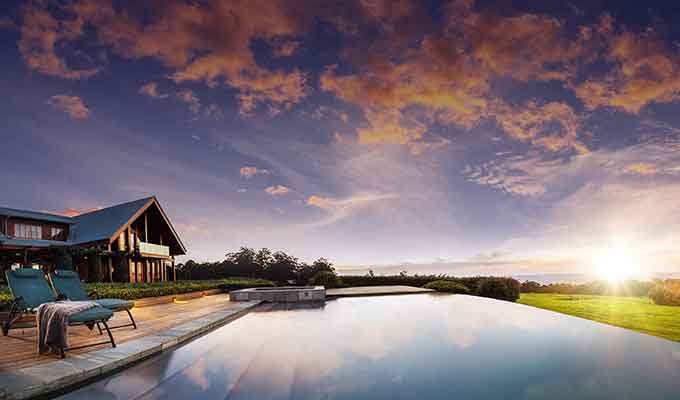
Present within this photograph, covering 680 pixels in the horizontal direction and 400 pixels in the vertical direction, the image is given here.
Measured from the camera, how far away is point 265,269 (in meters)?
29.1

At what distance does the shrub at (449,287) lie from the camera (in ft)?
59.3

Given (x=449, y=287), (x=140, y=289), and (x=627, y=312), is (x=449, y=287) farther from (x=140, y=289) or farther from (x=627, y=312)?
(x=140, y=289)

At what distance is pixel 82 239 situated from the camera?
72.2ft

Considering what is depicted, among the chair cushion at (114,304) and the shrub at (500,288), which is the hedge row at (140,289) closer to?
the chair cushion at (114,304)

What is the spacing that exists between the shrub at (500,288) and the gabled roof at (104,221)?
19.1 m

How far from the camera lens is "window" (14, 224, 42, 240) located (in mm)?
20750

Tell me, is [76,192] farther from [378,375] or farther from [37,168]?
[378,375]

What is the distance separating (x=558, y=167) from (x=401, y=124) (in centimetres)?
605

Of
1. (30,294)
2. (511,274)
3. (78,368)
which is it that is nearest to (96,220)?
(30,294)

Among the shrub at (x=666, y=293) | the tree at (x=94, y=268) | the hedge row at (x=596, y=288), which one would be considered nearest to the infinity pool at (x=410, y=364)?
the shrub at (x=666, y=293)

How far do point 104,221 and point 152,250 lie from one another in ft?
10.7

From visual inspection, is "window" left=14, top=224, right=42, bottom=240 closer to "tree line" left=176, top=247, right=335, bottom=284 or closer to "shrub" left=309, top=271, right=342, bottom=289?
"tree line" left=176, top=247, right=335, bottom=284

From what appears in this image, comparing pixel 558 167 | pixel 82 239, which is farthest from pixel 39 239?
pixel 558 167

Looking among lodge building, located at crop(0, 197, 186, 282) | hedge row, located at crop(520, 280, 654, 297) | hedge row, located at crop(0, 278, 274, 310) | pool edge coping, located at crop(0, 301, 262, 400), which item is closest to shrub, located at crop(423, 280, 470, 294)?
hedge row, located at crop(520, 280, 654, 297)
